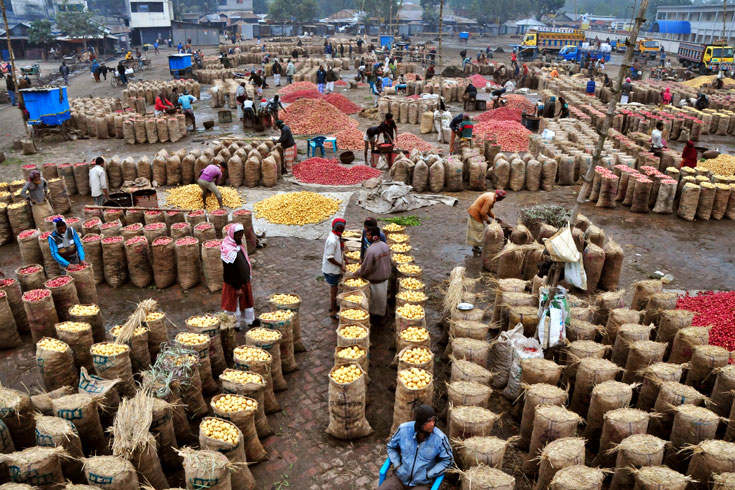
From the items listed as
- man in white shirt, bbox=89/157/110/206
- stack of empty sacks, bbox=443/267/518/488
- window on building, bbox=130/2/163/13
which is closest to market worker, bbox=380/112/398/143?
man in white shirt, bbox=89/157/110/206

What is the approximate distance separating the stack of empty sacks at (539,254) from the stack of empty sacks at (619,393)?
156cm

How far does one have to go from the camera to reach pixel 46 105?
19.0 m

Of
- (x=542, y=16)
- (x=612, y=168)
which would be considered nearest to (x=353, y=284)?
(x=612, y=168)

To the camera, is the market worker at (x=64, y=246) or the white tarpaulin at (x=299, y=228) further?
the white tarpaulin at (x=299, y=228)

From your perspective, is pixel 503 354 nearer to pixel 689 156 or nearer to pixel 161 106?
pixel 689 156

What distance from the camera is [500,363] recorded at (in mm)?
6840

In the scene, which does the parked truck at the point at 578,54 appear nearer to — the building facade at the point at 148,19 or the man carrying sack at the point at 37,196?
the man carrying sack at the point at 37,196

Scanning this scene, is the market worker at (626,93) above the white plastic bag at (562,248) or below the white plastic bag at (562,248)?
above

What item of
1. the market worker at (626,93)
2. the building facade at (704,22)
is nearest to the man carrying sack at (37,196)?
the market worker at (626,93)

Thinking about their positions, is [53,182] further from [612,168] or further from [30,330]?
[612,168]

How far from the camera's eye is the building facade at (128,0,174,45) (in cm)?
6378

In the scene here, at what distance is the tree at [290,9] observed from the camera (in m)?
79.8

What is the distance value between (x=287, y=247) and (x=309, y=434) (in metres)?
5.59

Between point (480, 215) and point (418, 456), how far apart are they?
21.5 ft
